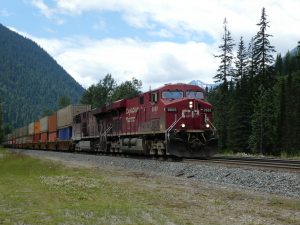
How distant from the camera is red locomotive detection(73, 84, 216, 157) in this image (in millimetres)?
22953

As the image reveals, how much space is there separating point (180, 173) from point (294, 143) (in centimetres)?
5221

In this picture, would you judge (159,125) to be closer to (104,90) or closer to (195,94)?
(195,94)

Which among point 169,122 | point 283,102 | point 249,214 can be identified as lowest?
point 249,214

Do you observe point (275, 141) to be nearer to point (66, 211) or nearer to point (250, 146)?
point (250, 146)

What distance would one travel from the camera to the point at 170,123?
76.6 feet

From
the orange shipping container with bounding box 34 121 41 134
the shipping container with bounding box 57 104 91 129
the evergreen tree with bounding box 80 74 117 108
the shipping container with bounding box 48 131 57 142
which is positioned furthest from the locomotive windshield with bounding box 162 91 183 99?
the evergreen tree with bounding box 80 74 117 108

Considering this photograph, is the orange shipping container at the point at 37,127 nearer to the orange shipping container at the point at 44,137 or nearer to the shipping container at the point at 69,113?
the orange shipping container at the point at 44,137

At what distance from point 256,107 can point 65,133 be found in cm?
2728

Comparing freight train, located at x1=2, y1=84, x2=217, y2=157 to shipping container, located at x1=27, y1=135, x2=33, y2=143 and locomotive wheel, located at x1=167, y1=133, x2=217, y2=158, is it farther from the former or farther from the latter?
shipping container, located at x1=27, y1=135, x2=33, y2=143

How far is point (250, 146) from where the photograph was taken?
60.8 m

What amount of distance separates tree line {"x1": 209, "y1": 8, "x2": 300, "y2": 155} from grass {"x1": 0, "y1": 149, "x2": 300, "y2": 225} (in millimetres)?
45720

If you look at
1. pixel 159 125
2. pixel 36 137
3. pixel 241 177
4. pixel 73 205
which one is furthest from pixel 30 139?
pixel 73 205

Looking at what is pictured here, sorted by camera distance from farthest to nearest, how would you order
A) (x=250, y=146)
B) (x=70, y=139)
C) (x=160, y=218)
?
1. (x=250, y=146)
2. (x=70, y=139)
3. (x=160, y=218)

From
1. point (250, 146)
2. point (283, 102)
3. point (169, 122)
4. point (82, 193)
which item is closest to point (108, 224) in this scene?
point (82, 193)
